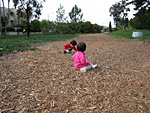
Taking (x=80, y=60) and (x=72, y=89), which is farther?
(x=80, y=60)

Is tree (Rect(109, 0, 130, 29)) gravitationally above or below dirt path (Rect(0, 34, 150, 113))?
above

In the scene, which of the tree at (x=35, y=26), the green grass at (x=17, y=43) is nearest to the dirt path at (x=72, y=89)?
the green grass at (x=17, y=43)

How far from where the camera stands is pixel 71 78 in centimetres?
301

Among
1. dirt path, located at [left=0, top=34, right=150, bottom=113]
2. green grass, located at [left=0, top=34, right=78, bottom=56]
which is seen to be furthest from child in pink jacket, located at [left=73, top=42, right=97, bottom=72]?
green grass, located at [left=0, top=34, right=78, bottom=56]

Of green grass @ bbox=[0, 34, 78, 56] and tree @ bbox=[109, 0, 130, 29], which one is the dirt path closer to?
green grass @ bbox=[0, 34, 78, 56]

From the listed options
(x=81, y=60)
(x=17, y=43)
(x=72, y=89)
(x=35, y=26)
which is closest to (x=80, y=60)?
(x=81, y=60)

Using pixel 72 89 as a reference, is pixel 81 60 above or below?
above

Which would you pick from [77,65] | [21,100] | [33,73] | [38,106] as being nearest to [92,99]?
[38,106]

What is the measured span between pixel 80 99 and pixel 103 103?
1.17ft

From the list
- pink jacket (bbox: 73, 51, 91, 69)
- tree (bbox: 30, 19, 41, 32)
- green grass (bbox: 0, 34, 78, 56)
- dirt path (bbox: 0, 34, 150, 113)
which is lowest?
dirt path (bbox: 0, 34, 150, 113)

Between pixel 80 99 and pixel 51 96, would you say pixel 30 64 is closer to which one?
pixel 51 96

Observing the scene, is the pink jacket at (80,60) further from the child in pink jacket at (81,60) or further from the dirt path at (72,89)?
the dirt path at (72,89)

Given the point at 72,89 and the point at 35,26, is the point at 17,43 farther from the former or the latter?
the point at 35,26

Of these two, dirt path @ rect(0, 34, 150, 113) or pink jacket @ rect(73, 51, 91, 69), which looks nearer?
dirt path @ rect(0, 34, 150, 113)
